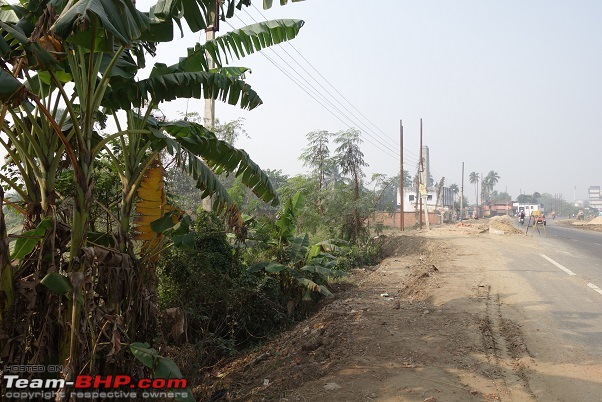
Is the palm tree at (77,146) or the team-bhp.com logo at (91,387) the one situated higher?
the palm tree at (77,146)

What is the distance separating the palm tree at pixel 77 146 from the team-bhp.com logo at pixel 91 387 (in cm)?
15

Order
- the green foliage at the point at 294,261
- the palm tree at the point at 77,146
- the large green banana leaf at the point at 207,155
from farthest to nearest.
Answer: the green foliage at the point at 294,261 < the large green banana leaf at the point at 207,155 < the palm tree at the point at 77,146

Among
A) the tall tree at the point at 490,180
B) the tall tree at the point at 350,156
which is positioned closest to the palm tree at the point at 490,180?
the tall tree at the point at 490,180

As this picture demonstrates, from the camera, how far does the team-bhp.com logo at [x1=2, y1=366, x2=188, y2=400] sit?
14.6 ft

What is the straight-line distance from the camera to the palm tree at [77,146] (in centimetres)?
397

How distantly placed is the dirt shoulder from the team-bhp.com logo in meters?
1.36

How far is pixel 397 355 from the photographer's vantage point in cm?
630

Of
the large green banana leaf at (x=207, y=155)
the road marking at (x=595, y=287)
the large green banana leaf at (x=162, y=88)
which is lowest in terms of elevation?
the road marking at (x=595, y=287)

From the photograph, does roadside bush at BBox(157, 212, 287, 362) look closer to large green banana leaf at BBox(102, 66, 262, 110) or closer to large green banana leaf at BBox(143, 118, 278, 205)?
large green banana leaf at BBox(143, 118, 278, 205)

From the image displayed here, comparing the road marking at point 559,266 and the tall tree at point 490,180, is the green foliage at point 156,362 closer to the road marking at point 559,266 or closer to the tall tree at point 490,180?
the road marking at point 559,266

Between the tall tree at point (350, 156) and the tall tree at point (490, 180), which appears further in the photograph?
the tall tree at point (490, 180)

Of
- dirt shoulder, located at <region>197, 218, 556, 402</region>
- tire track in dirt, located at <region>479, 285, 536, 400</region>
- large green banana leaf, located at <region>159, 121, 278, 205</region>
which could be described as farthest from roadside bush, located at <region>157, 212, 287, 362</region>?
tire track in dirt, located at <region>479, 285, 536, 400</region>

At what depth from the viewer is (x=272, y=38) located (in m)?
6.94

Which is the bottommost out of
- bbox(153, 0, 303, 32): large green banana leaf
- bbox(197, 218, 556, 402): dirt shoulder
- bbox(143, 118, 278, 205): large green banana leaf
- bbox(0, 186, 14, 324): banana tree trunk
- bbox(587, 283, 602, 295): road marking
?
bbox(197, 218, 556, 402): dirt shoulder
